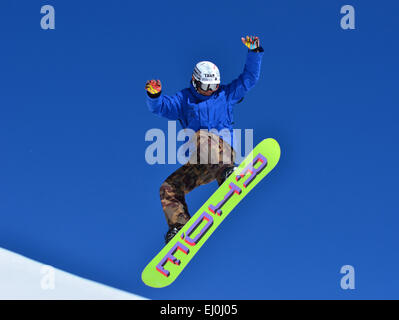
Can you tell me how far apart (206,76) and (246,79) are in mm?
446

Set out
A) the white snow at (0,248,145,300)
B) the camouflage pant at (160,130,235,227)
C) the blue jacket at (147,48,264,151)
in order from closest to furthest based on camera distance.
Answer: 1. the camouflage pant at (160,130,235,227)
2. the blue jacket at (147,48,264,151)
3. the white snow at (0,248,145,300)

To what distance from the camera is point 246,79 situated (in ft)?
23.5

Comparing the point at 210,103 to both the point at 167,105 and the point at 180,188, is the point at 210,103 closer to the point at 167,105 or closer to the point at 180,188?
the point at 167,105

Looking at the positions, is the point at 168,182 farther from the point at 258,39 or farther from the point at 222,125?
the point at 258,39

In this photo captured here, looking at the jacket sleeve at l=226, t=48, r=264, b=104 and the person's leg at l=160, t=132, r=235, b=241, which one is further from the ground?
the jacket sleeve at l=226, t=48, r=264, b=104

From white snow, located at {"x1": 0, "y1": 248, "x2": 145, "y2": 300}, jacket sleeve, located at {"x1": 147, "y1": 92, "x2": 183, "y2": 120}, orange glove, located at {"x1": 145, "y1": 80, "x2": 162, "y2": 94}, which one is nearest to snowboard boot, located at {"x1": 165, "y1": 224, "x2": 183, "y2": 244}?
jacket sleeve, located at {"x1": 147, "y1": 92, "x2": 183, "y2": 120}

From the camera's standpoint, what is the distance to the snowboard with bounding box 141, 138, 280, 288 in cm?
706

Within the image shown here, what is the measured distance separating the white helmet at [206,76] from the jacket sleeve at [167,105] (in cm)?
27

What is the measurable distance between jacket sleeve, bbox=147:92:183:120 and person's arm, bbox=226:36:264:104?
56 cm

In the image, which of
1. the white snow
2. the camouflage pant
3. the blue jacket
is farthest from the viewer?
the white snow

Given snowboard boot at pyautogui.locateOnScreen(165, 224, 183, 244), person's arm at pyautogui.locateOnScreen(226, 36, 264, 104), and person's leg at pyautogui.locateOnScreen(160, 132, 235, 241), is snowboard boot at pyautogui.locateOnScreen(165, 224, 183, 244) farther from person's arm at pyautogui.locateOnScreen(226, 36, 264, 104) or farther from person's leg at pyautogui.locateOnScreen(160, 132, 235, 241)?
person's arm at pyautogui.locateOnScreen(226, 36, 264, 104)

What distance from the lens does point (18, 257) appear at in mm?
12922

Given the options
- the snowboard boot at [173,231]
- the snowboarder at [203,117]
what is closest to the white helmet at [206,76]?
the snowboarder at [203,117]

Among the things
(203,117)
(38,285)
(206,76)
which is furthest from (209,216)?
(38,285)
